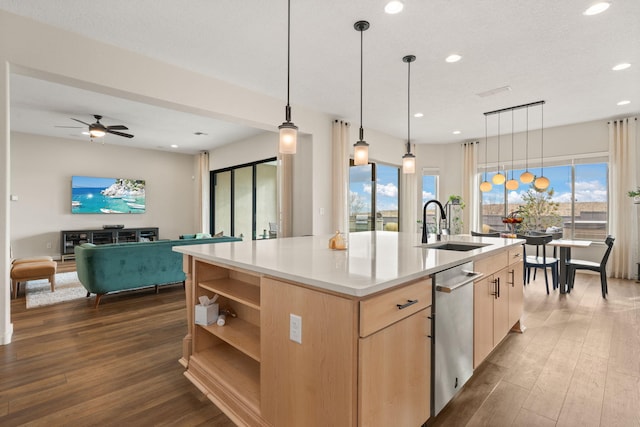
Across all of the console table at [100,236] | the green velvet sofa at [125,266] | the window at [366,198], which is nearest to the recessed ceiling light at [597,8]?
the window at [366,198]

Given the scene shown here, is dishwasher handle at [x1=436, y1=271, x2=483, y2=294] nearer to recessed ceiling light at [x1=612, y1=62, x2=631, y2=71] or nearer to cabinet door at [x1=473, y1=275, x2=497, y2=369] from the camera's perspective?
cabinet door at [x1=473, y1=275, x2=497, y2=369]

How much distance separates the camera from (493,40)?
3037mm

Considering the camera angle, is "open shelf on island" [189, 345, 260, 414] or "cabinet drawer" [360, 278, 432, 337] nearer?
"cabinet drawer" [360, 278, 432, 337]

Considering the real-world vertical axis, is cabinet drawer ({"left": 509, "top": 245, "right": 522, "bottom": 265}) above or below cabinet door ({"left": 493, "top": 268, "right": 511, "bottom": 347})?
above

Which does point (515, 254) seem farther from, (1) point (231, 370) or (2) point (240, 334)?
(1) point (231, 370)

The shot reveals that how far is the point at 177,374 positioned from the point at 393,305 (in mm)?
1788

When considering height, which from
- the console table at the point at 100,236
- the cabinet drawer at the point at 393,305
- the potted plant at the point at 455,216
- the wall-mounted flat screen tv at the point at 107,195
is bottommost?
the console table at the point at 100,236

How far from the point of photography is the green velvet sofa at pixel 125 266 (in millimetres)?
3713

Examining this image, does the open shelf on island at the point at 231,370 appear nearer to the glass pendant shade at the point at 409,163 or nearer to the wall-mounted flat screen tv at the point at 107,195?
the glass pendant shade at the point at 409,163

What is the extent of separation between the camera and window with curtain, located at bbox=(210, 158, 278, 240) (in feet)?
22.9

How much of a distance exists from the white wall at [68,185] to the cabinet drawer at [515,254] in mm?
8383

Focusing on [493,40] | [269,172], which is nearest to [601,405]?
[493,40]

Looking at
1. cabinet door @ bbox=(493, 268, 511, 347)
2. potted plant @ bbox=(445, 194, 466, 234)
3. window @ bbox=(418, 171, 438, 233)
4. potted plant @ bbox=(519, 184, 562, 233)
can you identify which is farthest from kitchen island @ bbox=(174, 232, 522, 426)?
window @ bbox=(418, 171, 438, 233)

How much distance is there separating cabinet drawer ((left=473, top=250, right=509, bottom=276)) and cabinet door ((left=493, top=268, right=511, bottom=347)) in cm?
6
